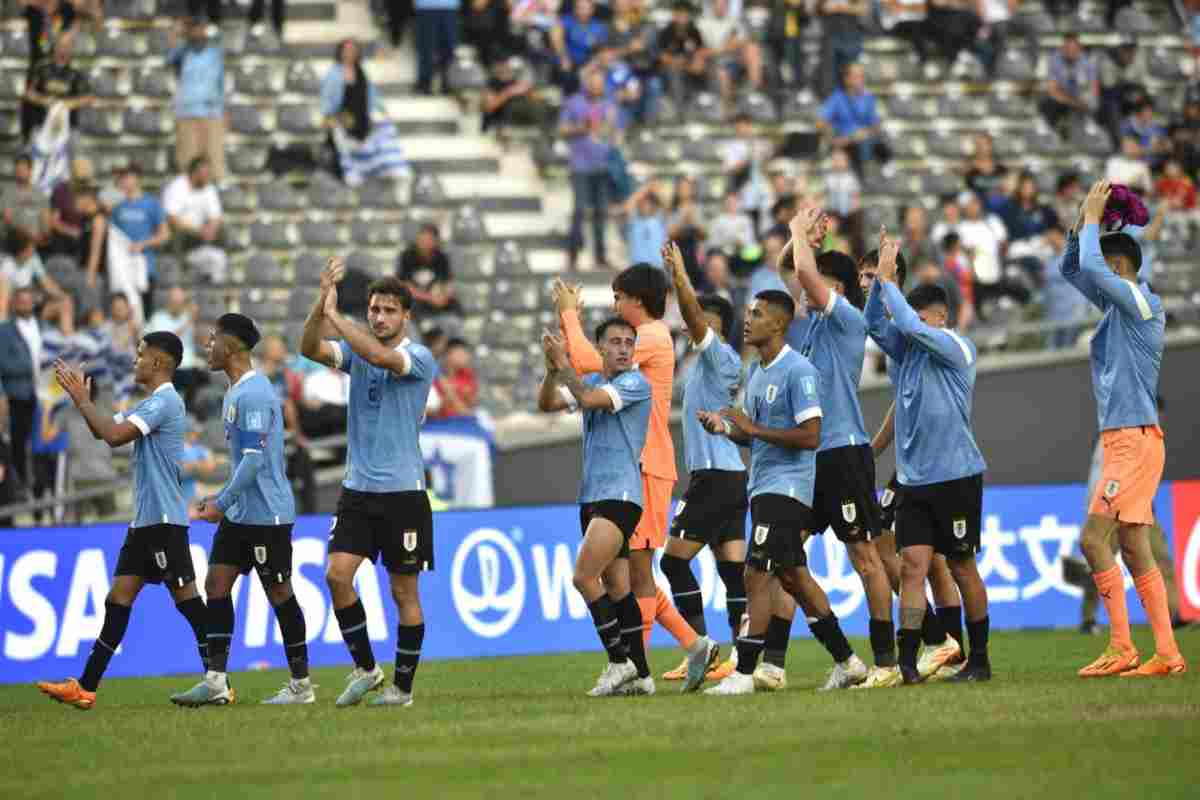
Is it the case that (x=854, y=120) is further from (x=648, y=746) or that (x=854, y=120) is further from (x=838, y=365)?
(x=648, y=746)

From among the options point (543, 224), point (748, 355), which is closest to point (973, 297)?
point (748, 355)

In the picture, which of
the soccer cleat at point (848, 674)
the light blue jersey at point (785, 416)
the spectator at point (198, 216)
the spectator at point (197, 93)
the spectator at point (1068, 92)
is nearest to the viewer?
the light blue jersey at point (785, 416)

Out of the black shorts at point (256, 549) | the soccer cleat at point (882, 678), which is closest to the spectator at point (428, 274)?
the black shorts at point (256, 549)

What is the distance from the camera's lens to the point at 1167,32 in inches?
1254

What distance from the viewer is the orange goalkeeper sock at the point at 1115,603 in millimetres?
13195

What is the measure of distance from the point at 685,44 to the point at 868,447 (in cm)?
1535

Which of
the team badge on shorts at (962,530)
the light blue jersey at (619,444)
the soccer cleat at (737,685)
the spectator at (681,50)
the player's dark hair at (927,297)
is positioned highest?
the spectator at (681,50)

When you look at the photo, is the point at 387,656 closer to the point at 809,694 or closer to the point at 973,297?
the point at 809,694

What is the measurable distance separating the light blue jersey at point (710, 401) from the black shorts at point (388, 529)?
2.23 m

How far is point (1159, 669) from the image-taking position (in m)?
13.1

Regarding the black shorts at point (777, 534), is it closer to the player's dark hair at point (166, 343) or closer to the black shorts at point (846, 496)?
the black shorts at point (846, 496)

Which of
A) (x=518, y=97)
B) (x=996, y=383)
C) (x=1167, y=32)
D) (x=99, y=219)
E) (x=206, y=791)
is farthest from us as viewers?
(x=1167, y=32)

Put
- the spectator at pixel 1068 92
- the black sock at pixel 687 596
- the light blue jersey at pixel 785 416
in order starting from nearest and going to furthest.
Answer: the light blue jersey at pixel 785 416 → the black sock at pixel 687 596 → the spectator at pixel 1068 92

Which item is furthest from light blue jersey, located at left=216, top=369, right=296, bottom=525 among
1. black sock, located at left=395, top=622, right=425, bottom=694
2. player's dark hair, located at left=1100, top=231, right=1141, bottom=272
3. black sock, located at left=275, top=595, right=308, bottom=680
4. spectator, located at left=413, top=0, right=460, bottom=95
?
spectator, located at left=413, top=0, right=460, bottom=95
